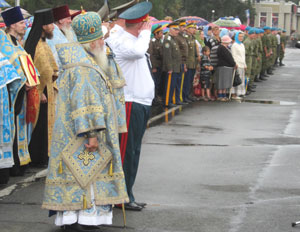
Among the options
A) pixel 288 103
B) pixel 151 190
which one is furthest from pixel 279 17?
pixel 151 190

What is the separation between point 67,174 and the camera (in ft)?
19.2

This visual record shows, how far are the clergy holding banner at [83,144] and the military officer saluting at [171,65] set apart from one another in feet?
36.7

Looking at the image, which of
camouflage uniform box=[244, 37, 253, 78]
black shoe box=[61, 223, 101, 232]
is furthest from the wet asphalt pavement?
camouflage uniform box=[244, 37, 253, 78]

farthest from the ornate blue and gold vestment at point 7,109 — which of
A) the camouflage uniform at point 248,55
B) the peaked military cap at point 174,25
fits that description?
the camouflage uniform at point 248,55

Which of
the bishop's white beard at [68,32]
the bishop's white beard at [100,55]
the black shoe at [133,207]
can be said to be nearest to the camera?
the bishop's white beard at [100,55]

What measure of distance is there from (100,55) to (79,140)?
724mm

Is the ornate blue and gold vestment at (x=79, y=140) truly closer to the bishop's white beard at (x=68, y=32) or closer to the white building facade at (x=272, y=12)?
the bishop's white beard at (x=68, y=32)

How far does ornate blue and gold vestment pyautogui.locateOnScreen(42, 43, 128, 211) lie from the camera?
5797 mm

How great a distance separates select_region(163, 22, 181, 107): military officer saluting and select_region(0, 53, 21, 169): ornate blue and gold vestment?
362 inches

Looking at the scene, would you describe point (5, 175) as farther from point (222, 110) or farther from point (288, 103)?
point (288, 103)

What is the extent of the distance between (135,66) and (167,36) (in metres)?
10.5

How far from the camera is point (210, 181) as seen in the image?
8.56 metres

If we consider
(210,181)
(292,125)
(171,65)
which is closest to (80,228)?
(210,181)

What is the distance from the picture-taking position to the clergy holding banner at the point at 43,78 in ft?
29.4
